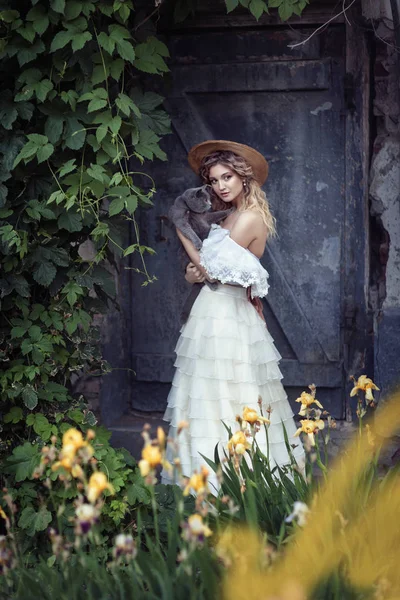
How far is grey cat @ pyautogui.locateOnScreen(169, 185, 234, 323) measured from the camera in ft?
13.3

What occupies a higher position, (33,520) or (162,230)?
(162,230)

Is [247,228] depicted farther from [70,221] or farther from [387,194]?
[387,194]

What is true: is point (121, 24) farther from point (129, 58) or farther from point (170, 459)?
point (170, 459)

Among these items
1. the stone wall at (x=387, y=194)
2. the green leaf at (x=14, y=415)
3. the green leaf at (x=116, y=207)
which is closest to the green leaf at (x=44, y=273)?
the green leaf at (x=116, y=207)

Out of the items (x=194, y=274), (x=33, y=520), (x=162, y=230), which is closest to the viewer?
(x=33, y=520)

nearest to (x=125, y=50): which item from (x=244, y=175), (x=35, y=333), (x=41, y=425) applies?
(x=244, y=175)

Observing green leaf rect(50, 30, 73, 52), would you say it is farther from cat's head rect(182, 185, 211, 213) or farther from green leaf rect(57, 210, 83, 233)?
cat's head rect(182, 185, 211, 213)

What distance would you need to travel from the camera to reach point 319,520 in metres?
2.43

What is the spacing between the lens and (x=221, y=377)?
13.0 feet

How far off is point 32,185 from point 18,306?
0.58 meters

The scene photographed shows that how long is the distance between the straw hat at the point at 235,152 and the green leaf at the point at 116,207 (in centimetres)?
46

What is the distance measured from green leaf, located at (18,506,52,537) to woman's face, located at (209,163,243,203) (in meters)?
1.67

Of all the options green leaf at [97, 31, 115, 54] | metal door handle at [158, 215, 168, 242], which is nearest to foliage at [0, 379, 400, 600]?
green leaf at [97, 31, 115, 54]

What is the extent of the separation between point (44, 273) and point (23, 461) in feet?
2.83
